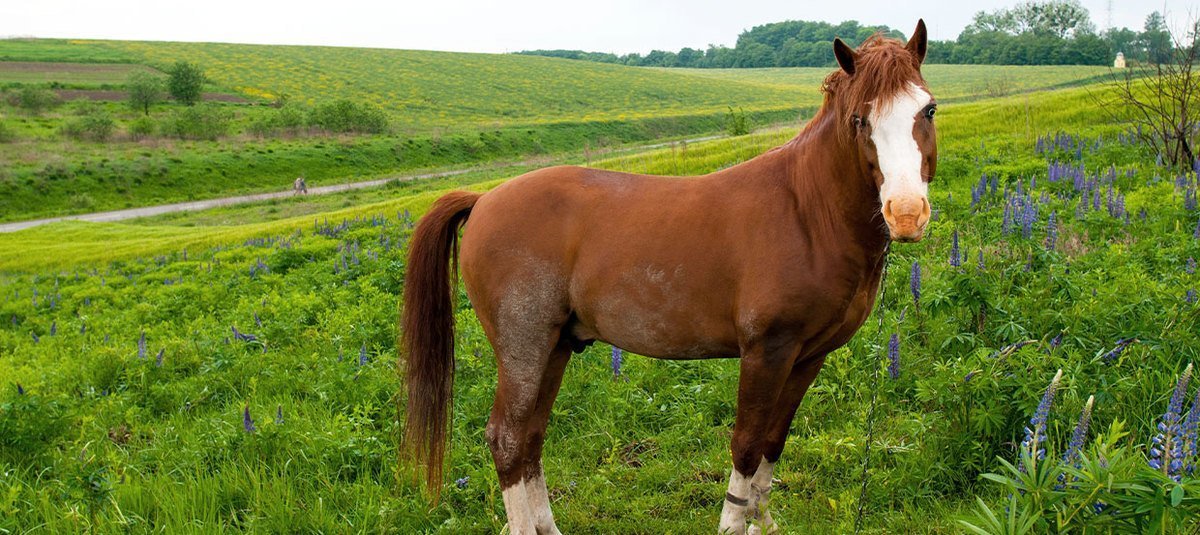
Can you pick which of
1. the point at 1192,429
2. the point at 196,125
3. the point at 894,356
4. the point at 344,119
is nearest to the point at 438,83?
the point at 344,119

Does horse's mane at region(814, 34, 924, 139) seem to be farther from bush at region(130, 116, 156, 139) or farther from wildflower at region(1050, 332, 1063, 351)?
bush at region(130, 116, 156, 139)

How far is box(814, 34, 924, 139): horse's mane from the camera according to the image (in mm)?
2619

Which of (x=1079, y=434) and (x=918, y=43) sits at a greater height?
(x=918, y=43)

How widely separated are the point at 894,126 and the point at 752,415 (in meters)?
1.38

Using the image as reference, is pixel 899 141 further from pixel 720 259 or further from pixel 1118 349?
pixel 1118 349

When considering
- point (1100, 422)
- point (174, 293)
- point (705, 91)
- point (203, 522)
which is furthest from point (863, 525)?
point (705, 91)

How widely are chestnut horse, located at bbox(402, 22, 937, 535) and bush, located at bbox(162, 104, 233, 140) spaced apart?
176 feet

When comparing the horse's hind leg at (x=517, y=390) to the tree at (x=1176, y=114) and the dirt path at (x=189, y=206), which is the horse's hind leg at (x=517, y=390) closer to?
the tree at (x=1176, y=114)

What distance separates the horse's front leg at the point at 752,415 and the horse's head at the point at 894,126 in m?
0.79

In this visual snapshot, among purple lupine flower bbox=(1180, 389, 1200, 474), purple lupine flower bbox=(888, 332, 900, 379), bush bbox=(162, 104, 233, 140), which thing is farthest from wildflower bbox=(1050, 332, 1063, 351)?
bush bbox=(162, 104, 233, 140)

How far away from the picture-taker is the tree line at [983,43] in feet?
271

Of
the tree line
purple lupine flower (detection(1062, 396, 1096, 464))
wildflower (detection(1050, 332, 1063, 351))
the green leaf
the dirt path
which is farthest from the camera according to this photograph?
the tree line

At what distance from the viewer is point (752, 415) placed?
126 inches

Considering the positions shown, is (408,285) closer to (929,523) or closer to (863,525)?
(863,525)
